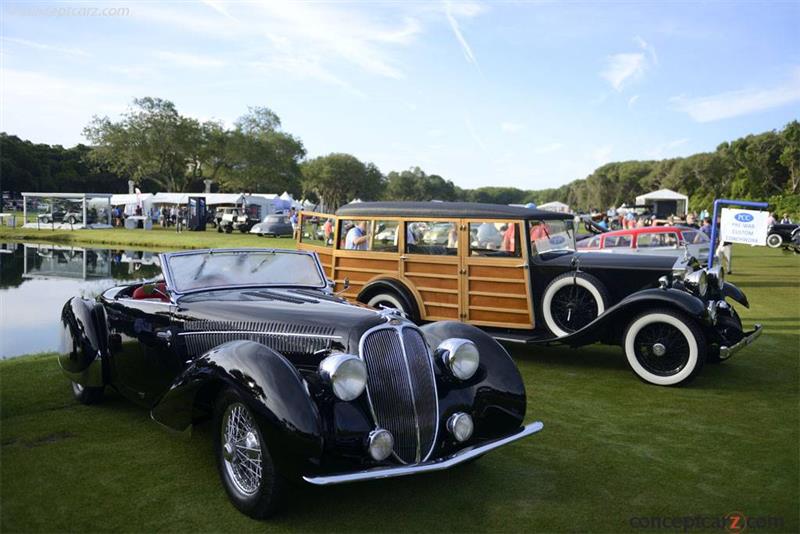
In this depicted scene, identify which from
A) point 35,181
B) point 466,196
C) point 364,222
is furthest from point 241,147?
point 466,196

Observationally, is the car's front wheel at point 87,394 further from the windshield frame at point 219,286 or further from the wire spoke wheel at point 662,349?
the wire spoke wheel at point 662,349

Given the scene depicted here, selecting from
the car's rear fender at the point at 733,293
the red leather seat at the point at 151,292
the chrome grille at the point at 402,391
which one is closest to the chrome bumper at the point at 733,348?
the car's rear fender at the point at 733,293

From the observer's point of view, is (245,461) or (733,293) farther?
(733,293)

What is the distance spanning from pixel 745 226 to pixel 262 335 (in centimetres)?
1171

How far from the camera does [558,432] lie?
4961 millimetres

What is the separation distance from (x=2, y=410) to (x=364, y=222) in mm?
4658

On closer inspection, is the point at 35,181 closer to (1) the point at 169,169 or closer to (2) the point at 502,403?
(1) the point at 169,169

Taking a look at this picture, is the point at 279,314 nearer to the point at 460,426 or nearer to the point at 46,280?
the point at 460,426

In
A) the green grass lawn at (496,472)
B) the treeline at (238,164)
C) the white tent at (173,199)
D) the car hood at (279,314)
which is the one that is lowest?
the green grass lawn at (496,472)

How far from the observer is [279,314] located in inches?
164

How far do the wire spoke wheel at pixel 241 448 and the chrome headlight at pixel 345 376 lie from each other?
0.49 metres

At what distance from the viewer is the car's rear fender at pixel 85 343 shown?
17.0 feet

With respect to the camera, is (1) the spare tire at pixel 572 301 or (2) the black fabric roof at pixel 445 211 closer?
(1) the spare tire at pixel 572 301

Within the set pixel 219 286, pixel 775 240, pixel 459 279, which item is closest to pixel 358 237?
pixel 459 279
